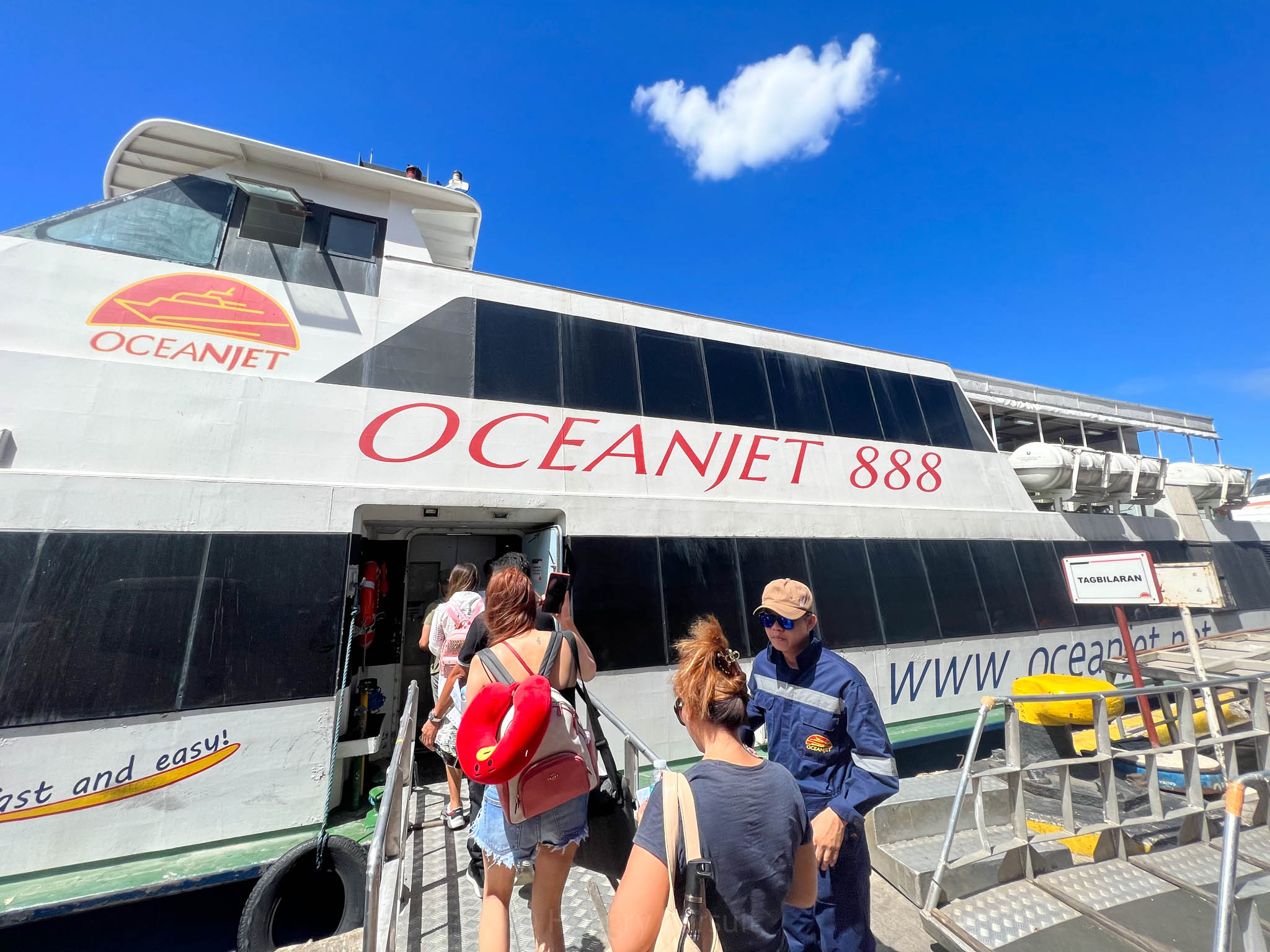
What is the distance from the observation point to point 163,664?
3379mm

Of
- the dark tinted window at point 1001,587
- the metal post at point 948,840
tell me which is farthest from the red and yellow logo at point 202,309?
the dark tinted window at point 1001,587

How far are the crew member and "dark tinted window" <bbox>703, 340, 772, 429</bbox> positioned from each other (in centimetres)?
363

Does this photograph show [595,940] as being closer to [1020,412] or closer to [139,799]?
[139,799]

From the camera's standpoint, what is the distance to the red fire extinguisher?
14.5 feet

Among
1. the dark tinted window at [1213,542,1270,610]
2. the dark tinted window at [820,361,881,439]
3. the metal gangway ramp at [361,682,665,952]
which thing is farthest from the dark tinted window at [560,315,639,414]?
the dark tinted window at [1213,542,1270,610]

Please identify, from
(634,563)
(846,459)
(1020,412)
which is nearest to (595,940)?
(634,563)

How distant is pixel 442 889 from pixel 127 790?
204cm

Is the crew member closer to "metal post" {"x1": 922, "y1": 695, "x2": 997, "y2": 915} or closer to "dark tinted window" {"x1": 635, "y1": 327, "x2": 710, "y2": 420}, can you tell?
"metal post" {"x1": 922, "y1": 695, "x2": 997, "y2": 915}

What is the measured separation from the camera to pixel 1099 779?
367 centimetres

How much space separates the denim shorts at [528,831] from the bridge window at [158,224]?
4859 millimetres

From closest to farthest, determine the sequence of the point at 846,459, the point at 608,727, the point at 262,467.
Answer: the point at 262,467 < the point at 608,727 < the point at 846,459

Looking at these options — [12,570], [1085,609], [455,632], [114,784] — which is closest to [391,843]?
[455,632]

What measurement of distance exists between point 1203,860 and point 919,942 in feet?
6.80

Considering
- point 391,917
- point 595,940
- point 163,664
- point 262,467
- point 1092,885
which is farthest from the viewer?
point 262,467
